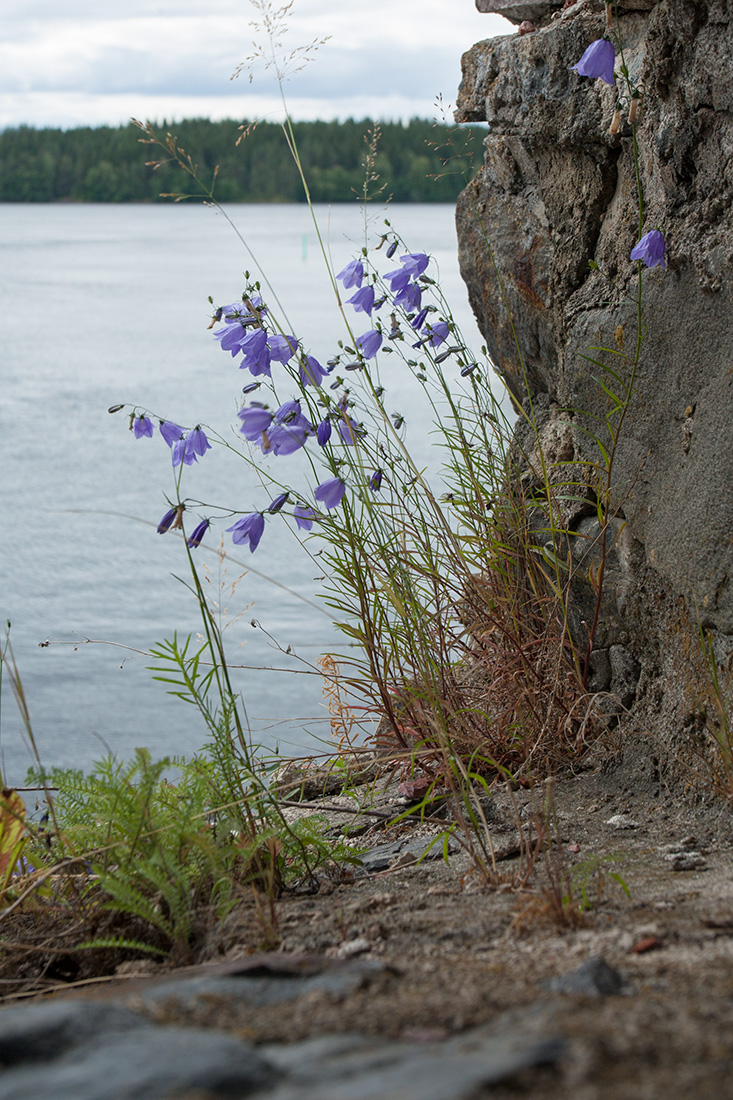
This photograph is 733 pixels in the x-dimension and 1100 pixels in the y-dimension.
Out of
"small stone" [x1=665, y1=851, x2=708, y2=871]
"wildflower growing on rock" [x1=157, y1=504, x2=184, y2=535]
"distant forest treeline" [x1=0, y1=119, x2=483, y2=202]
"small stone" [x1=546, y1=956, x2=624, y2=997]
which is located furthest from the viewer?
"distant forest treeline" [x1=0, y1=119, x2=483, y2=202]

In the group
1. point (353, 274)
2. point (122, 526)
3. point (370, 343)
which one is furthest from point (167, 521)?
point (122, 526)

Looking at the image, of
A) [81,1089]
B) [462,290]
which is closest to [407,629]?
[81,1089]

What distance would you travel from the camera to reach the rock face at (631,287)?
6.26 feet

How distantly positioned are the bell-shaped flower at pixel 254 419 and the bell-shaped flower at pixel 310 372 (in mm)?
137

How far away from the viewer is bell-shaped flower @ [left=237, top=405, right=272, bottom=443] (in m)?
1.96

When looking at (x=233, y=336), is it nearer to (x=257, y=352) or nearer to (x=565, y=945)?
(x=257, y=352)

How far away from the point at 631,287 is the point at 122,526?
422 cm

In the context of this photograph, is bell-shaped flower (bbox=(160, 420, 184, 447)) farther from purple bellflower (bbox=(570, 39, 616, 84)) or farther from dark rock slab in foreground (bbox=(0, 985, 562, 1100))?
dark rock slab in foreground (bbox=(0, 985, 562, 1100))

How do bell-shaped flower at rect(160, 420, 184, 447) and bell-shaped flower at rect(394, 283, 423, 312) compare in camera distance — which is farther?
bell-shaped flower at rect(394, 283, 423, 312)

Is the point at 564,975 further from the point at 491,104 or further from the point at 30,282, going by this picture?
the point at 30,282

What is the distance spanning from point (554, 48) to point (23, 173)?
21635 mm

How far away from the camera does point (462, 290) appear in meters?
11.4

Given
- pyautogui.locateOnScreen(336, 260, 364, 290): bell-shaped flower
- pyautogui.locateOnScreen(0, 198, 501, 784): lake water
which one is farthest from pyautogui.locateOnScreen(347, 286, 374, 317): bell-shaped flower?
pyautogui.locateOnScreen(0, 198, 501, 784): lake water

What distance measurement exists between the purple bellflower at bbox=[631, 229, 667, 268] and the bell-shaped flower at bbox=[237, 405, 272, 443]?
830 mm
